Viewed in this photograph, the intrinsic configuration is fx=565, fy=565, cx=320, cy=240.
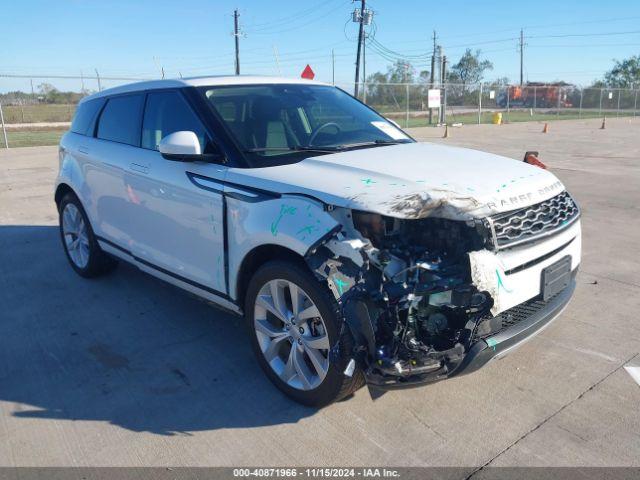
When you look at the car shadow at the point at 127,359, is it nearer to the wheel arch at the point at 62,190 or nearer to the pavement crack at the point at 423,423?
the pavement crack at the point at 423,423

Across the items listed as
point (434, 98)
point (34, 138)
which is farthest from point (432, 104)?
point (34, 138)

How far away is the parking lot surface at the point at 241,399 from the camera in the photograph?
2.91 meters

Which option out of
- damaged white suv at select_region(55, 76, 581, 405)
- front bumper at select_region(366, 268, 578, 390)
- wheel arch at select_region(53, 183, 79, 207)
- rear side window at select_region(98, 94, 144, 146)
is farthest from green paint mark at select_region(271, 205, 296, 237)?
wheel arch at select_region(53, 183, 79, 207)

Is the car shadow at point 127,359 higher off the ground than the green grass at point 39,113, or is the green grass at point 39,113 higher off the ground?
the green grass at point 39,113

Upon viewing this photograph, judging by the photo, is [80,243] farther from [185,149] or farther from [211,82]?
[185,149]

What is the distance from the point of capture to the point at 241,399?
134 inches

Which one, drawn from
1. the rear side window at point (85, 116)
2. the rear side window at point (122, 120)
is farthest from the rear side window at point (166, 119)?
the rear side window at point (85, 116)

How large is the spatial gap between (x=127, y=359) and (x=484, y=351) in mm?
2469

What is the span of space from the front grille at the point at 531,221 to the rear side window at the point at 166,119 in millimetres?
1981

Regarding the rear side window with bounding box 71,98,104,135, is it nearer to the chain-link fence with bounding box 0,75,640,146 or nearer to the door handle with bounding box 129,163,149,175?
the door handle with bounding box 129,163,149,175

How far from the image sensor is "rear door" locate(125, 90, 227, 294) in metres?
3.61

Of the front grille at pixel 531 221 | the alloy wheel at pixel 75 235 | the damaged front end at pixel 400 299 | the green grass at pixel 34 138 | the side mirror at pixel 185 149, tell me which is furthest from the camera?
the green grass at pixel 34 138

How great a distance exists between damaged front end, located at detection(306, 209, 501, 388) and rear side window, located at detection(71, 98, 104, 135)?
3466 mm

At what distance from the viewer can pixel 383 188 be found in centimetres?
300
